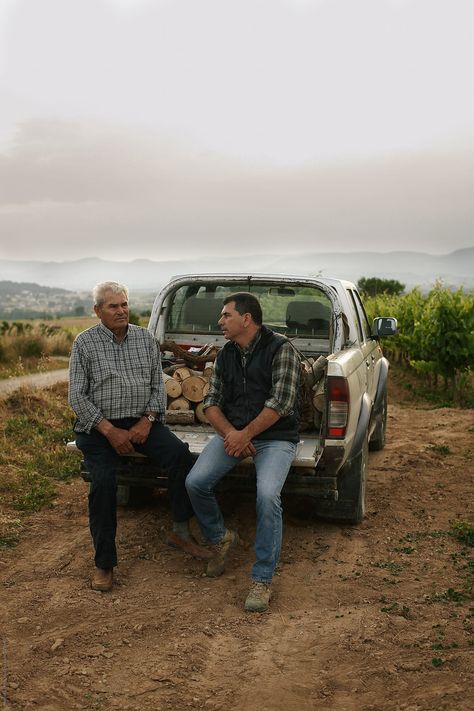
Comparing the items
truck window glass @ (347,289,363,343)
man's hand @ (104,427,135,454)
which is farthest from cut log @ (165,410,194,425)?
truck window glass @ (347,289,363,343)

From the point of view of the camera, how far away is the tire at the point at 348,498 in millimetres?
5543

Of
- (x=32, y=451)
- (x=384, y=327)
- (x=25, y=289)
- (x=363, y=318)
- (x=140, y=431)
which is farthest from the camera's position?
(x=25, y=289)

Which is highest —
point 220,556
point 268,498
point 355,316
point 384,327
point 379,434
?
point 355,316

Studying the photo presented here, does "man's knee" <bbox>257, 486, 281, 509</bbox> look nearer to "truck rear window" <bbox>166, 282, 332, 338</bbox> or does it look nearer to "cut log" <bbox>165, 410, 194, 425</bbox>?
"cut log" <bbox>165, 410, 194, 425</bbox>

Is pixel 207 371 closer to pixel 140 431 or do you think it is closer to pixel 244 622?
pixel 140 431

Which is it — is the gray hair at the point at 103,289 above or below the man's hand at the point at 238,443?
above

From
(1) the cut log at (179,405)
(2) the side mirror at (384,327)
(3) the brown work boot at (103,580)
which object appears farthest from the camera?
(2) the side mirror at (384,327)

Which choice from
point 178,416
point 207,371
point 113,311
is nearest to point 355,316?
point 207,371

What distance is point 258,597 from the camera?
4234mm

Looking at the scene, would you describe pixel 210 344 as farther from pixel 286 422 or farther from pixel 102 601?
pixel 102 601

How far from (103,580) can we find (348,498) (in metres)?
2.01

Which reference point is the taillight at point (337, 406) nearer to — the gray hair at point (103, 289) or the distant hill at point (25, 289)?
the gray hair at point (103, 289)

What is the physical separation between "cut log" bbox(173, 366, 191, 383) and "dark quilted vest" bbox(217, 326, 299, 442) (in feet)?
4.15

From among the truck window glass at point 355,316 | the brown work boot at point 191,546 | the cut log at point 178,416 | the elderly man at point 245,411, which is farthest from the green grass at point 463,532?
the cut log at point 178,416
